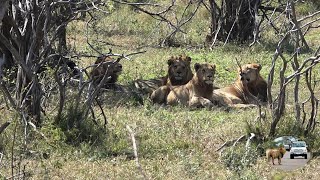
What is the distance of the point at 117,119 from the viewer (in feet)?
30.0

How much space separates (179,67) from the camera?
11734mm

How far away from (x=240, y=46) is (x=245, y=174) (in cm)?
1030

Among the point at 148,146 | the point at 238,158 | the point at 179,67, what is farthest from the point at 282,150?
the point at 179,67

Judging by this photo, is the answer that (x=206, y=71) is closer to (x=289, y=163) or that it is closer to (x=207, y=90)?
(x=207, y=90)

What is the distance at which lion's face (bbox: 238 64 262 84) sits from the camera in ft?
36.8

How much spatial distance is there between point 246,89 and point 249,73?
22cm

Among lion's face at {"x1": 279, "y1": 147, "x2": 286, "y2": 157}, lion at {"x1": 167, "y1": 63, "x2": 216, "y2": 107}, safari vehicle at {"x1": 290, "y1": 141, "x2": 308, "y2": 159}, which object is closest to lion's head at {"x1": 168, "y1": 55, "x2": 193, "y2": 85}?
lion at {"x1": 167, "y1": 63, "x2": 216, "y2": 107}

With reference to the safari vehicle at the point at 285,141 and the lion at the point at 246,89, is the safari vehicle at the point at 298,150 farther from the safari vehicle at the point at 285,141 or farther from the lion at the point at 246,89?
the lion at the point at 246,89

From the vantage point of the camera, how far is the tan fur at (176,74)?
11.3m

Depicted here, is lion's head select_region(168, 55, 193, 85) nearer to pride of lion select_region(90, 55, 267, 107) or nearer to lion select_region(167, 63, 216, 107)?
pride of lion select_region(90, 55, 267, 107)

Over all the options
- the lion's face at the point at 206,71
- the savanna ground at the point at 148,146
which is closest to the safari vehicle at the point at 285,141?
the savanna ground at the point at 148,146

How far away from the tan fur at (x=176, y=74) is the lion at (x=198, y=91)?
0.48ft

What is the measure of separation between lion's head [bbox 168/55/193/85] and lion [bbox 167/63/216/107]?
0.53m

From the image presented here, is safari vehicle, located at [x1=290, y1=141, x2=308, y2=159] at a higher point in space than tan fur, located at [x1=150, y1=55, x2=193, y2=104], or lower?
higher
